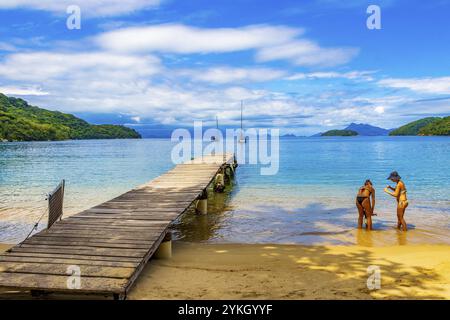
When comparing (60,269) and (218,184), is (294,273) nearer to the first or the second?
(60,269)

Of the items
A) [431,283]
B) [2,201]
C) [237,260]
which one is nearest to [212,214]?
[237,260]

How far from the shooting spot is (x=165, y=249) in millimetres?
10086

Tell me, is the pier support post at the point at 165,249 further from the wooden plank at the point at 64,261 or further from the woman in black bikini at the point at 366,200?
the woman in black bikini at the point at 366,200

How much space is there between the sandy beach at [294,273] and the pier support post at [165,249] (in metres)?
0.29

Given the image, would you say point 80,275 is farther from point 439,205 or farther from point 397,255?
point 439,205

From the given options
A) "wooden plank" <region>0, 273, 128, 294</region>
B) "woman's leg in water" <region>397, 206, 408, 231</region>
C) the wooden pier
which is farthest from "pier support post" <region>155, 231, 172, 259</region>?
"woman's leg in water" <region>397, 206, 408, 231</region>

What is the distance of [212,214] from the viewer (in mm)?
18266

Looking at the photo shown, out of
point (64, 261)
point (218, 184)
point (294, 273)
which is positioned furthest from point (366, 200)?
point (218, 184)

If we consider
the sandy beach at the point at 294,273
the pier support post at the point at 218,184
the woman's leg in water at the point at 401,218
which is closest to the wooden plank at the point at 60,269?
the sandy beach at the point at 294,273

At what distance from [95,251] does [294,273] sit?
461 cm

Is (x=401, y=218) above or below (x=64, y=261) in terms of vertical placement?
below

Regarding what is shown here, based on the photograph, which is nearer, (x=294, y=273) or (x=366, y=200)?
(x=294, y=273)

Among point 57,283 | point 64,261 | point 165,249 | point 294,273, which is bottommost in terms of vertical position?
point 294,273
